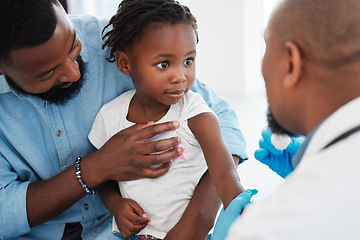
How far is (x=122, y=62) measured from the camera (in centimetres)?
121

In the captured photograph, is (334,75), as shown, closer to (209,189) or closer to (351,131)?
(351,131)

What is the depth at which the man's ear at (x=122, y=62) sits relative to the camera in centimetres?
120

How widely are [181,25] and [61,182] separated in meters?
0.58

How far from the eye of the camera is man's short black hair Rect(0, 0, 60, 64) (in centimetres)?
96

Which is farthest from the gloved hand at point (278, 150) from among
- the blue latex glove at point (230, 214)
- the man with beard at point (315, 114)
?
the man with beard at point (315, 114)

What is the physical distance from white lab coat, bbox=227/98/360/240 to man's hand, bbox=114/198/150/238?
0.54 metres

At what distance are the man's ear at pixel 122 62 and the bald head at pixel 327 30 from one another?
2.06 ft

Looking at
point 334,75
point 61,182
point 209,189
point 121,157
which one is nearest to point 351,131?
point 334,75

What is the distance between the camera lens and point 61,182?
1159 mm

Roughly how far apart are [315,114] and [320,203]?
19 centimetres

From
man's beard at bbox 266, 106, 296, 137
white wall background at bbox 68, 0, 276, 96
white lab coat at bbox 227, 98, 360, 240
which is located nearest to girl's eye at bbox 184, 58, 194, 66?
man's beard at bbox 266, 106, 296, 137

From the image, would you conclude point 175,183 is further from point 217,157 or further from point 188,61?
point 188,61

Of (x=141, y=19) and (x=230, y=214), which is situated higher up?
(x=141, y=19)

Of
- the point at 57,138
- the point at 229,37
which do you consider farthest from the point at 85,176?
the point at 229,37
